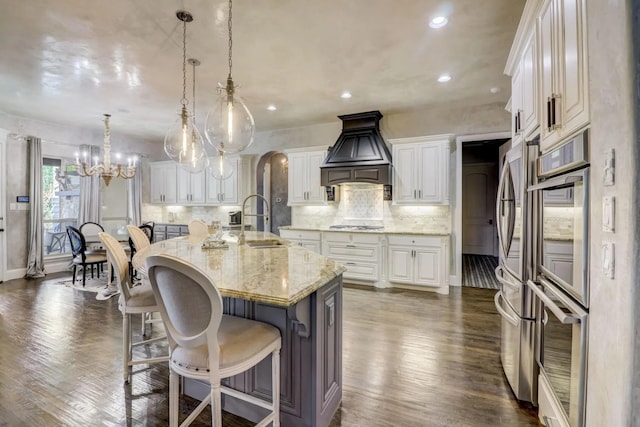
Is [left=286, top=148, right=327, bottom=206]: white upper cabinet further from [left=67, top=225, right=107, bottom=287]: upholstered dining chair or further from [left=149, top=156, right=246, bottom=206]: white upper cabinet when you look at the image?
[left=67, top=225, right=107, bottom=287]: upholstered dining chair

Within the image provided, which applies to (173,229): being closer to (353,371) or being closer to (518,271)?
(353,371)

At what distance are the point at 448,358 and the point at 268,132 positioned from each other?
5.42m

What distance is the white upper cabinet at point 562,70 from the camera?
4.13ft

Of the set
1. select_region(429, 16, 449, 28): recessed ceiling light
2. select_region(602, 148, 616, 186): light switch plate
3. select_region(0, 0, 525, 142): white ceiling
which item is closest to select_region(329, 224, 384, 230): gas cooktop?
select_region(0, 0, 525, 142): white ceiling

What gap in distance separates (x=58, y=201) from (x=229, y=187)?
3401 millimetres

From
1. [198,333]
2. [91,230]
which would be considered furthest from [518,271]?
[91,230]

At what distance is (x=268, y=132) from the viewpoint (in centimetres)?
653

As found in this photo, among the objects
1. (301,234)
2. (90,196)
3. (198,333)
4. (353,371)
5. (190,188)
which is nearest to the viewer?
(198,333)

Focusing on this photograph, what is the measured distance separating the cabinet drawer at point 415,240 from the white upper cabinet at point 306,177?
60.0 inches

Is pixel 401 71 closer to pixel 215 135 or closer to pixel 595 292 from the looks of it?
pixel 215 135

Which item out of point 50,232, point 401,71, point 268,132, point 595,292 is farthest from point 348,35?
point 50,232

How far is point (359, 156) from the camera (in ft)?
16.8

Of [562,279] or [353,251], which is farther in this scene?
[353,251]

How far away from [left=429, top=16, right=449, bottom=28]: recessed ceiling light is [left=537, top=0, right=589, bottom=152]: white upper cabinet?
3.19 ft
